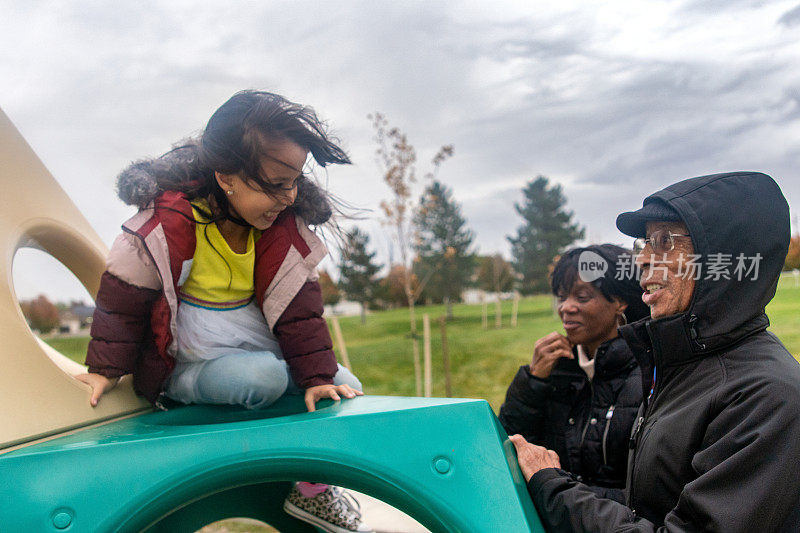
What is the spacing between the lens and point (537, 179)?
2333cm

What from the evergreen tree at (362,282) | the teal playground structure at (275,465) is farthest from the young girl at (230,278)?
the evergreen tree at (362,282)

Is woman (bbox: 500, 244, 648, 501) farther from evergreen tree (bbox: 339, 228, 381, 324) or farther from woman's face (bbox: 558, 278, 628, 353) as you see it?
evergreen tree (bbox: 339, 228, 381, 324)

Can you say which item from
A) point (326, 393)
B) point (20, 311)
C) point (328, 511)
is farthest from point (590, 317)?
point (20, 311)

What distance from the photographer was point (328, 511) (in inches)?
67.6

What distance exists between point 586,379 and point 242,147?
3.75 ft

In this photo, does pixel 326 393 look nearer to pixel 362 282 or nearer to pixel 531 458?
pixel 531 458

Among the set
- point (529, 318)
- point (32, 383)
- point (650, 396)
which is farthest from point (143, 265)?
point (529, 318)

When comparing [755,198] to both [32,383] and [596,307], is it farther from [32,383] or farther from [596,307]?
[32,383]

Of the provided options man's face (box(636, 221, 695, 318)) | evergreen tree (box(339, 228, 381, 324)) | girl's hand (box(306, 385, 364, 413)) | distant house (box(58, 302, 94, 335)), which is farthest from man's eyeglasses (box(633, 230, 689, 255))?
evergreen tree (box(339, 228, 381, 324))

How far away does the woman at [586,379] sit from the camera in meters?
1.51

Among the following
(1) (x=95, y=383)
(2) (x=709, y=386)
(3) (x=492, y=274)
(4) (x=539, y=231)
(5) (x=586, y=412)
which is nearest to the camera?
(2) (x=709, y=386)

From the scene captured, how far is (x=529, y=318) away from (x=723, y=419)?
1363 cm

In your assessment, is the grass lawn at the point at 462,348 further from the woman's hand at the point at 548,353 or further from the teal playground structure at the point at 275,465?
the teal playground structure at the point at 275,465

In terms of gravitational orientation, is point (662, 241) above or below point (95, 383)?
above
